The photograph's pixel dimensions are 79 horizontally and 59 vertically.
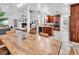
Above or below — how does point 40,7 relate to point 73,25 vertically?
above

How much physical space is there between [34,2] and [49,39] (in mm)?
713

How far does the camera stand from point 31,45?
101 inches

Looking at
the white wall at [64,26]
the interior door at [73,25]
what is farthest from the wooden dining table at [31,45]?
the interior door at [73,25]

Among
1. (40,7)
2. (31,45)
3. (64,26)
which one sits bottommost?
(31,45)

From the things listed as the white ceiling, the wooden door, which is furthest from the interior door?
the white ceiling

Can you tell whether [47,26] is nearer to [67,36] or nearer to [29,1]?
[67,36]

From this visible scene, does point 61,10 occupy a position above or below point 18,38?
above

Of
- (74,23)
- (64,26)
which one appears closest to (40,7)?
(64,26)

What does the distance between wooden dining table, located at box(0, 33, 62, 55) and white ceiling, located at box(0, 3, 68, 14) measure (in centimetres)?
44

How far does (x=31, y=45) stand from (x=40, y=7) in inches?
27.2

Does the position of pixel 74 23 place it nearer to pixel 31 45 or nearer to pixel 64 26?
pixel 64 26

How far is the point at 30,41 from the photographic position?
2605 millimetres
